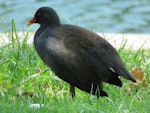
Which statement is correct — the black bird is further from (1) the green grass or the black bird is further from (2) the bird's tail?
(1) the green grass

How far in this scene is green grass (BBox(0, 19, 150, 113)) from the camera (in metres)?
4.93

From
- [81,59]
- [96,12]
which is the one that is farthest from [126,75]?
[96,12]

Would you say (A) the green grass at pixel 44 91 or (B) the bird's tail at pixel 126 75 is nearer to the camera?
(A) the green grass at pixel 44 91

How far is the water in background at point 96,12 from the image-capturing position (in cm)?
1302

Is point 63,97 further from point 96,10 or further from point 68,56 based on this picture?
point 96,10

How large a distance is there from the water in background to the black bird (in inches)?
276

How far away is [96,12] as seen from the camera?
1413 cm

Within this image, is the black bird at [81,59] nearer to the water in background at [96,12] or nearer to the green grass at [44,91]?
the green grass at [44,91]

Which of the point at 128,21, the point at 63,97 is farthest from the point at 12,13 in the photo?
the point at 63,97

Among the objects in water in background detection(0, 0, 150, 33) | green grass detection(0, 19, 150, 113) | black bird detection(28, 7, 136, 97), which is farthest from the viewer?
water in background detection(0, 0, 150, 33)

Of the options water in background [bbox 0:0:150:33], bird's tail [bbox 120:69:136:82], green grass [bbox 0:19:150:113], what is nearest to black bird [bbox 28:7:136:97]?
bird's tail [bbox 120:69:136:82]

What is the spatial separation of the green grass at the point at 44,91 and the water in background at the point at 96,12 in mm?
5850

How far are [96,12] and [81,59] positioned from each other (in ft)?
29.0

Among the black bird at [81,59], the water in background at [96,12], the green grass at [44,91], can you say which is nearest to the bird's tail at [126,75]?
the black bird at [81,59]
